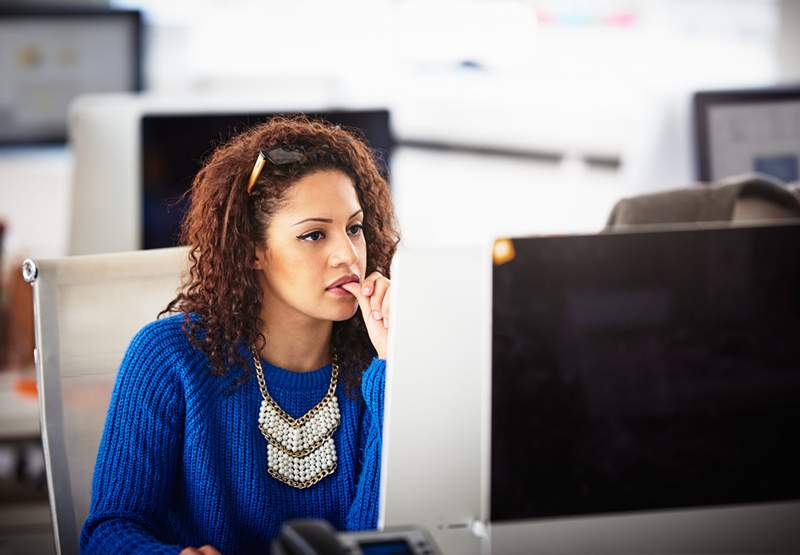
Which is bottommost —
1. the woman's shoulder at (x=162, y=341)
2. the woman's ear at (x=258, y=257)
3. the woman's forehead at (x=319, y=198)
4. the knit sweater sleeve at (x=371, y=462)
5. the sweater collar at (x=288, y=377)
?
the knit sweater sleeve at (x=371, y=462)

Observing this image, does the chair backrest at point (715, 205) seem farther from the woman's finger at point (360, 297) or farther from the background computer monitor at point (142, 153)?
the background computer monitor at point (142, 153)

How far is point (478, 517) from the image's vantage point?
0.92 meters

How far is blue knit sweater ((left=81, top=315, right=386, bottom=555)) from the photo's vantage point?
3.67 ft

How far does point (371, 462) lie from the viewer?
120cm

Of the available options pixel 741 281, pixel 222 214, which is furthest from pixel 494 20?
pixel 741 281

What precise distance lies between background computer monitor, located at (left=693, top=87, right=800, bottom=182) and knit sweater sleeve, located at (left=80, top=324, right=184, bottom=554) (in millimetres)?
1778

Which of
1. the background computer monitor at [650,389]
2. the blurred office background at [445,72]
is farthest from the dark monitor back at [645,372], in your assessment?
the blurred office background at [445,72]

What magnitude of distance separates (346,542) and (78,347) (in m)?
0.64

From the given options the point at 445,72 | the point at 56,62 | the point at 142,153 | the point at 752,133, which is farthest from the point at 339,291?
the point at 56,62

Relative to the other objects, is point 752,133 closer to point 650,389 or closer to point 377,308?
point 377,308

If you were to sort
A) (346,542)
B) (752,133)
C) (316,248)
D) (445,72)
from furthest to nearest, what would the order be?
1. (445,72)
2. (752,133)
3. (316,248)
4. (346,542)

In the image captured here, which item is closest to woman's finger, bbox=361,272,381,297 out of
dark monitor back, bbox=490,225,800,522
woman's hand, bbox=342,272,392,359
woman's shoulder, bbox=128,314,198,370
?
woman's hand, bbox=342,272,392,359

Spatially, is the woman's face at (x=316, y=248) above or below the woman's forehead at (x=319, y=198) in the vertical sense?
below

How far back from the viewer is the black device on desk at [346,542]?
76 cm
